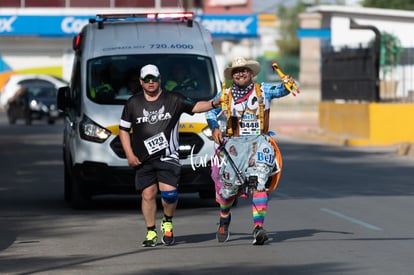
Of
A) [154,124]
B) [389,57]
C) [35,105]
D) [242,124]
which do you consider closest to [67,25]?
[35,105]

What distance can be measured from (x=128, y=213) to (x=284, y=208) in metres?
2.02

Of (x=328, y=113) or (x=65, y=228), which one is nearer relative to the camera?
(x=65, y=228)

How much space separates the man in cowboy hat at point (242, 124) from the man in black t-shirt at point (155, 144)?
20cm

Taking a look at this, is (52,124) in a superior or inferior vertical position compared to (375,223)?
inferior

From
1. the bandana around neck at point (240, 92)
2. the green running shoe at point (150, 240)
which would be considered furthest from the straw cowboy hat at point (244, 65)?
the green running shoe at point (150, 240)

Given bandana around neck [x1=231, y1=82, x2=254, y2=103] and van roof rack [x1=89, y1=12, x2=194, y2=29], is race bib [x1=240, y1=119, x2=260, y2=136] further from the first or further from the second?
van roof rack [x1=89, y1=12, x2=194, y2=29]

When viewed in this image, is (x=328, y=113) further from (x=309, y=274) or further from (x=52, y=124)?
(x=309, y=274)

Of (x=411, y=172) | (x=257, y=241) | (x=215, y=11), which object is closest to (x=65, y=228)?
(x=257, y=241)

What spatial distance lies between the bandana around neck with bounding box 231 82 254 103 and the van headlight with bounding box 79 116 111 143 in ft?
11.6

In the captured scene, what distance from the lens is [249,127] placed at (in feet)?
39.7

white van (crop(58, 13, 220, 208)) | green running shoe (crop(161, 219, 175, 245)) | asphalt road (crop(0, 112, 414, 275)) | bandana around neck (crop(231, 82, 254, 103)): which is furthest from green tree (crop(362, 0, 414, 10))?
green running shoe (crop(161, 219, 175, 245))

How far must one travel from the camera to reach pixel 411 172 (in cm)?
2255

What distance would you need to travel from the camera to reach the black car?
44125 mm

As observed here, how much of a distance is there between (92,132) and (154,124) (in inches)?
135
